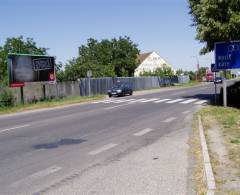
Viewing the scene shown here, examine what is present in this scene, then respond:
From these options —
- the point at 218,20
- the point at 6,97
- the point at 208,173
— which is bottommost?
the point at 208,173

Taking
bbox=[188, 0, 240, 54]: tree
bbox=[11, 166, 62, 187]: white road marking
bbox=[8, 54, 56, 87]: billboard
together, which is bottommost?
bbox=[11, 166, 62, 187]: white road marking

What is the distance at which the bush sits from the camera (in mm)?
34844

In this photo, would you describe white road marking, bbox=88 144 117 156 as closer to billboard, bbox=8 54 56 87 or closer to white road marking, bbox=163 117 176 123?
white road marking, bbox=163 117 176 123

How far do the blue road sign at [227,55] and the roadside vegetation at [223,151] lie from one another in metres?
7.82

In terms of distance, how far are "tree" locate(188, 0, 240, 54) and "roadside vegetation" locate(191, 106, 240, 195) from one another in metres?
9.73

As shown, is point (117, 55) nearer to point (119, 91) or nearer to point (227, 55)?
point (119, 91)

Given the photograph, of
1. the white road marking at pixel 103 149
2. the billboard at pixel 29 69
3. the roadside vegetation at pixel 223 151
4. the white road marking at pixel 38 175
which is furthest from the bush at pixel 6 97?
the white road marking at pixel 38 175

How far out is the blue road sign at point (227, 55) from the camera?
26453mm

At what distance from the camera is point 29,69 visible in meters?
38.3

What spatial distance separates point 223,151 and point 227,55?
54.8ft

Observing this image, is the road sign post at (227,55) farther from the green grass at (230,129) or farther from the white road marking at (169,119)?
the white road marking at (169,119)

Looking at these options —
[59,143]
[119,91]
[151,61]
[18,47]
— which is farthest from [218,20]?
[151,61]

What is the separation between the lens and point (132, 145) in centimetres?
1286

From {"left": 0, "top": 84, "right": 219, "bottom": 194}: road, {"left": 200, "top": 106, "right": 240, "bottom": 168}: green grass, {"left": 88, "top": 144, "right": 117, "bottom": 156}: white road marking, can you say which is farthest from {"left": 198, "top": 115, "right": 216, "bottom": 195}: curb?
{"left": 88, "top": 144, "right": 117, "bottom": 156}: white road marking
